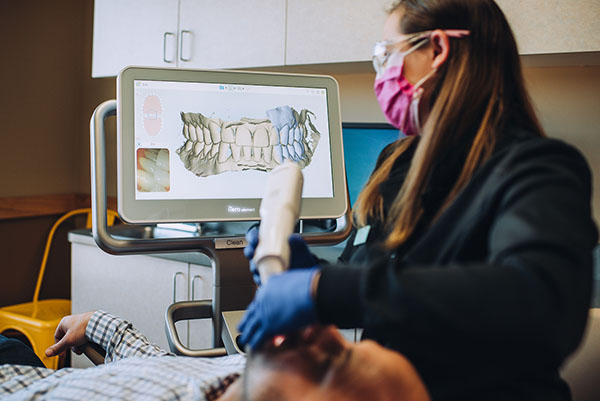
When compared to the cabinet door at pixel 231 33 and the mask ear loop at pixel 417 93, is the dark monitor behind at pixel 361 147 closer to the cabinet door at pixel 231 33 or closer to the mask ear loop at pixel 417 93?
the cabinet door at pixel 231 33

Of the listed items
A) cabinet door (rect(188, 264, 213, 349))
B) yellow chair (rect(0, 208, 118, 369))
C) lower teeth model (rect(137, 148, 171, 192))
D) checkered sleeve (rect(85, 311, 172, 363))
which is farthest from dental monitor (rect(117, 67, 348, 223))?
yellow chair (rect(0, 208, 118, 369))

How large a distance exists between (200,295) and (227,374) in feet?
4.04

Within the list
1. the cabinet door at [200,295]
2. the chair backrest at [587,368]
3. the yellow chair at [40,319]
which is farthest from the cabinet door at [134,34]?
the chair backrest at [587,368]

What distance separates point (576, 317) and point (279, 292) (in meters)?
0.35

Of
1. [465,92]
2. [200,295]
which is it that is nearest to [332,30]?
[200,295]

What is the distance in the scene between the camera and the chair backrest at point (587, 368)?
1.23 metres

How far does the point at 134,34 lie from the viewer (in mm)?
2611

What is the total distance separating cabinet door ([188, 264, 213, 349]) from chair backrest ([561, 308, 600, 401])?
1.27 m

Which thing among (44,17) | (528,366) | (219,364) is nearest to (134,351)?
(219,364)

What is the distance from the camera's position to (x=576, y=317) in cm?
69

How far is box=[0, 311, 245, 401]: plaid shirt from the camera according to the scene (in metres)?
0.91

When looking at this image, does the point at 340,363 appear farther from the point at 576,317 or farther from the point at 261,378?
the point at 576,317

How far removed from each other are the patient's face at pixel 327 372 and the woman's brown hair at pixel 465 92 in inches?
10.9

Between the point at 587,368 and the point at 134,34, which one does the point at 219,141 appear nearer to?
the point at 587,368
